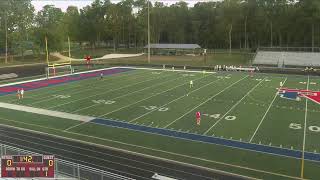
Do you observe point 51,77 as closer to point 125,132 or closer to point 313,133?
point 125,132

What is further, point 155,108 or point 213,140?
point 155,108

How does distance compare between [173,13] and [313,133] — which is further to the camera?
[173,13]

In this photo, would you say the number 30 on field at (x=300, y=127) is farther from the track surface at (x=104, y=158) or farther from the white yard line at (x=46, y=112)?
the white yard line at (x=46, y=112)

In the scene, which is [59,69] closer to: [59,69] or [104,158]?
[59,69]

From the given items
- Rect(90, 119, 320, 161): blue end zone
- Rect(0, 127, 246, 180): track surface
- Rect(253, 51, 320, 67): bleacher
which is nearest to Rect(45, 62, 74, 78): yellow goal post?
Rect(90, 119, 320, 161): blue end zone

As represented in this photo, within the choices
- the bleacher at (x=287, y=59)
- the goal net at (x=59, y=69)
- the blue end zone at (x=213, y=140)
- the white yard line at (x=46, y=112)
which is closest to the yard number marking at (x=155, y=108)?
the blue end zone at (x=213, y=140)

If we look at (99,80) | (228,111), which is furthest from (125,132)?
(99,80)

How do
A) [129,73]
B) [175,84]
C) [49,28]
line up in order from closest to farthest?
[175,84] → [129,73] → [49,28]

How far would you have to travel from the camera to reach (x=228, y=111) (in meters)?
24.1

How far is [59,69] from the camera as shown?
A: 4962 cm

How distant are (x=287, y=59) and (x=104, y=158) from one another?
4708 centimetres

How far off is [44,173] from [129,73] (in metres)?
34.6
